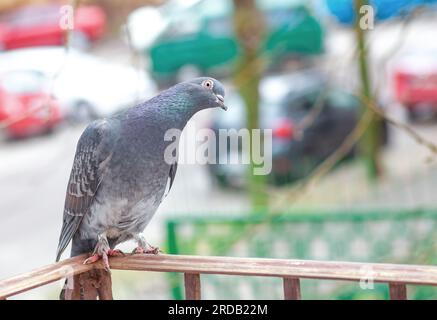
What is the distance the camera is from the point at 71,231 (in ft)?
9.81

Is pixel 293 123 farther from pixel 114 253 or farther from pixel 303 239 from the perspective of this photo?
pixel 114 253

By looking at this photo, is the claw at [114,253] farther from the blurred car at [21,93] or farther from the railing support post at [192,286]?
the blurred car at [21,93]

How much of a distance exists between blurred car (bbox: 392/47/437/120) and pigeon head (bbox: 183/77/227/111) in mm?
10695

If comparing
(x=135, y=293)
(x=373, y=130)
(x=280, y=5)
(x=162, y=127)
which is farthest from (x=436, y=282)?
(x=280, y=5)

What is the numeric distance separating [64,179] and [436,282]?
32.5ft

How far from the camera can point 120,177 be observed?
112 inches

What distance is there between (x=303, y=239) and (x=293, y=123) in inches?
189

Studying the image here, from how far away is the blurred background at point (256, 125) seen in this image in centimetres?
504

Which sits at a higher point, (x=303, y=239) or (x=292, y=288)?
(x=303, y=239)

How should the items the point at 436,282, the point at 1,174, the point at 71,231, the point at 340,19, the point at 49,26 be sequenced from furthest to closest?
the point at 49,26 < the point at 1,174 < the point at 340,19 < the point at 71,231 < the point at 436,282

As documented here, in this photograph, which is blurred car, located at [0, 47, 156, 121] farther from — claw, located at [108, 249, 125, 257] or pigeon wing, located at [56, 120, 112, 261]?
claw, located at [108, 249, 125, 257]

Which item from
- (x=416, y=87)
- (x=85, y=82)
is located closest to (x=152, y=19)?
(x=85, y=82)

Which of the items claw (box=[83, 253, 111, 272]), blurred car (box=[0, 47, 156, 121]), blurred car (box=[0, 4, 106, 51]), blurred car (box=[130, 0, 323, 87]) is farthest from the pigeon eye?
blurred car (box=[0, 4, 106, 51])

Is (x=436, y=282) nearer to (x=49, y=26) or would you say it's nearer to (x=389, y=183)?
(x=389, y=183)
